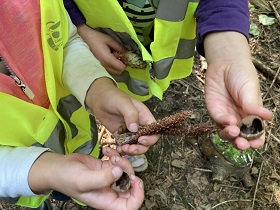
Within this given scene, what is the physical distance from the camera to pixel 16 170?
3.89ft

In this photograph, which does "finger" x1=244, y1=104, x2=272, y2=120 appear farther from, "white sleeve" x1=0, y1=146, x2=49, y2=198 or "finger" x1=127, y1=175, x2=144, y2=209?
"white sleeve" x1=0, y1=146, x2=49, y2=198

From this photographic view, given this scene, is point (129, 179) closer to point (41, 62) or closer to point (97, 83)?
point (97, 83)

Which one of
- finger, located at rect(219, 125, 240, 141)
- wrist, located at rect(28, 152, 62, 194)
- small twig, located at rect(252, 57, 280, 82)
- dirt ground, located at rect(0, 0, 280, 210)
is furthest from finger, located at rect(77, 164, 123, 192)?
small twig, located at rect(252, 57, 280, 82)

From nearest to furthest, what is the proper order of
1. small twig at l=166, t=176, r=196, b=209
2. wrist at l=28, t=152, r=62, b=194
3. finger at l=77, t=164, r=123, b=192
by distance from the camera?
1. finger at l=77, t=164, r=123, b=192
2. wrist at l=28, t=152, r=62, b=194
3. small twig at l=166, t=176, r=196, b=209

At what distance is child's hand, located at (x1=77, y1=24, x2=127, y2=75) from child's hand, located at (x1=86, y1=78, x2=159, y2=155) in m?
0.23

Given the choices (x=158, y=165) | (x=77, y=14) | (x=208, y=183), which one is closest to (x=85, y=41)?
(x=77, y=14)

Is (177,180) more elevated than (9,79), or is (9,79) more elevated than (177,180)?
(9,79)

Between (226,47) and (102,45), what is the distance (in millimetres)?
522

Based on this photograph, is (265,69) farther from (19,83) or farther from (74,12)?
(19,83)

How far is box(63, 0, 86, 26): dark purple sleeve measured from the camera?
1.55 metres

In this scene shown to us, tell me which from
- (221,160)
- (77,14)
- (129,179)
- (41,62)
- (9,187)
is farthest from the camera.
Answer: (221,160)

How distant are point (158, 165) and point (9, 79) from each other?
123 cm

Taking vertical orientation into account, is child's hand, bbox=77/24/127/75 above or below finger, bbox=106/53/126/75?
above

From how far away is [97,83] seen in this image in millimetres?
1387
